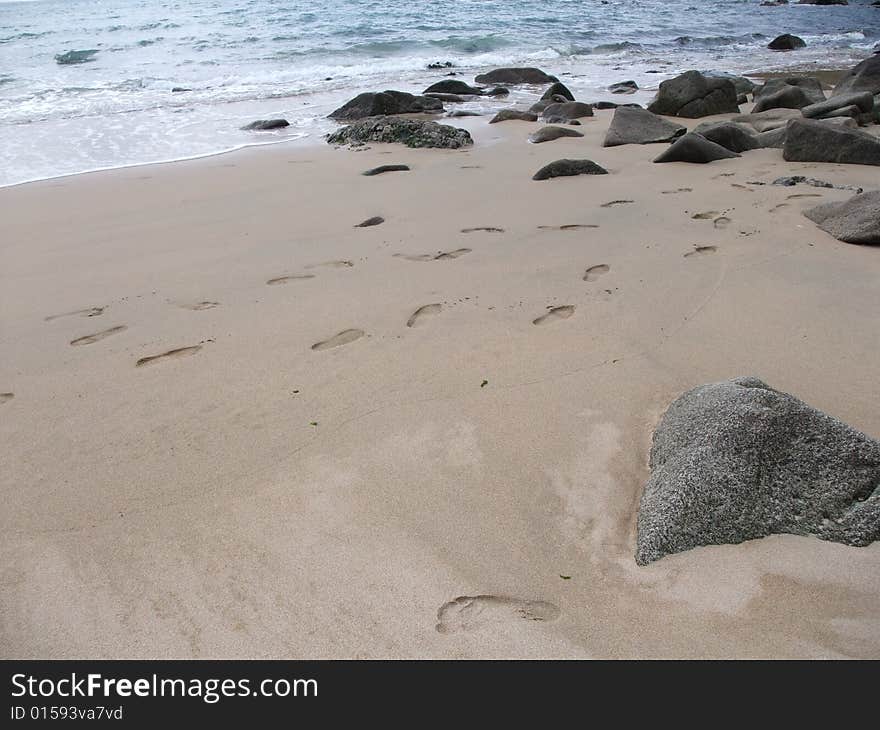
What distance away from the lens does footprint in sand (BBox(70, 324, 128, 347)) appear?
3000 millimetres

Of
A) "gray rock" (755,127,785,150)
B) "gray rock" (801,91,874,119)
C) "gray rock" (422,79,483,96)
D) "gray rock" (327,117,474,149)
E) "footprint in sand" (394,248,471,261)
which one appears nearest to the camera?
"footprint in sand" (394,248,471,261)

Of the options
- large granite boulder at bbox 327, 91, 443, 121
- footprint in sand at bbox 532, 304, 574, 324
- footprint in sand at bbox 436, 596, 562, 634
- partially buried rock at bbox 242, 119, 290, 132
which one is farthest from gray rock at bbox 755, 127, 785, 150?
footprint in sand at bbox 436, 596, 562, 634

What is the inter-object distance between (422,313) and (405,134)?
15.2 feet

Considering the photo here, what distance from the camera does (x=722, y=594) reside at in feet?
5.24

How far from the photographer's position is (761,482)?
5.90ft

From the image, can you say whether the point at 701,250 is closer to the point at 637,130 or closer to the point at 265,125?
the point at 637,130

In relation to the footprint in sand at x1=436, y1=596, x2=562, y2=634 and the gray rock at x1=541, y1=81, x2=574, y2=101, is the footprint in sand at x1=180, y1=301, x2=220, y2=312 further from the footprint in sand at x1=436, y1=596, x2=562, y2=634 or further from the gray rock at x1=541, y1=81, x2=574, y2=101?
the gray rock at x1=541, y1=81, x2=574, y2=101

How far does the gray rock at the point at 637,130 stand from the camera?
6.62 meters

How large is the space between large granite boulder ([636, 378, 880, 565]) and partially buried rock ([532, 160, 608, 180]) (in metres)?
3.68

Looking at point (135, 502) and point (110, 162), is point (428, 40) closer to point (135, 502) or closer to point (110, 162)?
point (110, 162)

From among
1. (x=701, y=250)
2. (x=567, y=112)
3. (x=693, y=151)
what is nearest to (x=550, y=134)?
(x=567, y=112)

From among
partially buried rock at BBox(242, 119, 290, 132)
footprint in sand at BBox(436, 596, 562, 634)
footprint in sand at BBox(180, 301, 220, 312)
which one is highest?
partially buried rock at BBox(242, 119, 290, 132)

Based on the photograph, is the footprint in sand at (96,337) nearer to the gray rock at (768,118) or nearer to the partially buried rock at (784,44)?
the gray rock at (768,118)

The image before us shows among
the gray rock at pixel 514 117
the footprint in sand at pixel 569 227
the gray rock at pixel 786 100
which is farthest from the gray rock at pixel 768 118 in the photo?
the footprint in sand at pixel 569 227
